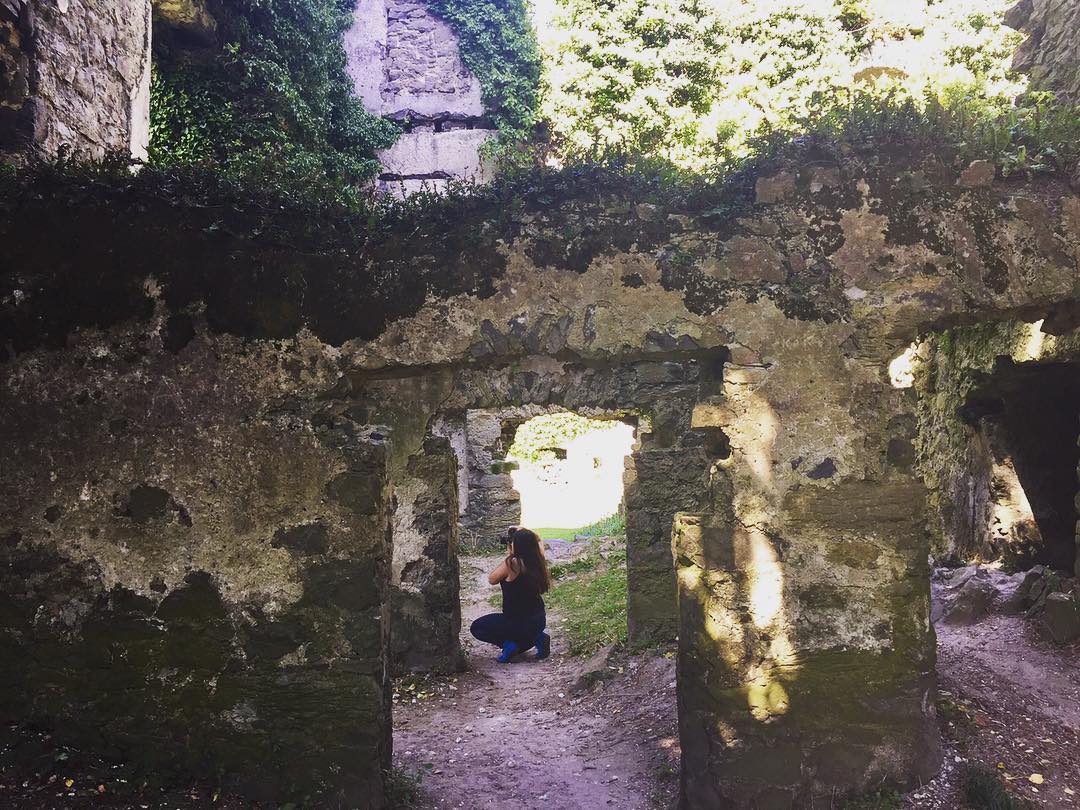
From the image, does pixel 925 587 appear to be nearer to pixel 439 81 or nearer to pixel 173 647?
pixel 173 647

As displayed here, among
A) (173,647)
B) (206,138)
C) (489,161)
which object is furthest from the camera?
(489,161)

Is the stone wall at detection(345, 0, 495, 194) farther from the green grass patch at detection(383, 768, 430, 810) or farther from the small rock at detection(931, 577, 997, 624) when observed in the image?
the green grass patch at detection(383, 768, 430, 810)

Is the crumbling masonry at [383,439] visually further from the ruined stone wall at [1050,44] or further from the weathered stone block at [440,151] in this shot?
the weathered stone block at [440,151]

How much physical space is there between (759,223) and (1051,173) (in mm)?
1492

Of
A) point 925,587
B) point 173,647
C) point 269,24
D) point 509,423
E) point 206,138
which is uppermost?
point 269,24

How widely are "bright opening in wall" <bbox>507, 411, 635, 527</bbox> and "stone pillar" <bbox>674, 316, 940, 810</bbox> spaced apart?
37.9 feet

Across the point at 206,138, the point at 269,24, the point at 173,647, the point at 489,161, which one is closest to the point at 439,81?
the point at 489,161

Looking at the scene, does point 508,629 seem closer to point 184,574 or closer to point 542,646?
point 542,646

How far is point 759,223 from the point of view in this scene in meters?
4.06

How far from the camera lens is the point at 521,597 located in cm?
770

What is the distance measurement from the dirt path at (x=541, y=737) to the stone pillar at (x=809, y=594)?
0.91m

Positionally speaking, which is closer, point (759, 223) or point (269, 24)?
point (759, 223)

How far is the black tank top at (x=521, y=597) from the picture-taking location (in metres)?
7.67

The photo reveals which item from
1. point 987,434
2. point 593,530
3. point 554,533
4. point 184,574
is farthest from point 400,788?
point 554,533
